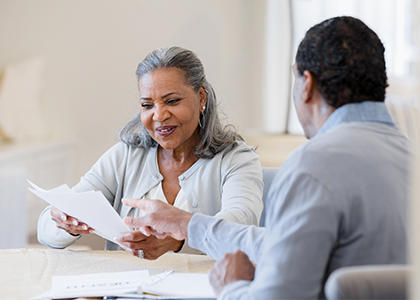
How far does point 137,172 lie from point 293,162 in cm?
99

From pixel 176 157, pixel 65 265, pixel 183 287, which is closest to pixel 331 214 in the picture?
pixel 183 287

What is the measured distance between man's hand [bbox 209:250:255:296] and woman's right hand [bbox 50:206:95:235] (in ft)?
1.93

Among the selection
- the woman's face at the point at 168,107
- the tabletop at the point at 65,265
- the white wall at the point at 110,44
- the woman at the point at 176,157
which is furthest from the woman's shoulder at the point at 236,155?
the white wall at the point at 110,44

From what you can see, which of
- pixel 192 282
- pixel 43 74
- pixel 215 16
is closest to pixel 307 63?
pixel 192 282

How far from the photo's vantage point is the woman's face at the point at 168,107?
1.46 metres

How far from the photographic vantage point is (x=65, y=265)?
1.13 m

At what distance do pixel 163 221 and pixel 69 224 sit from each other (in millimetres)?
395

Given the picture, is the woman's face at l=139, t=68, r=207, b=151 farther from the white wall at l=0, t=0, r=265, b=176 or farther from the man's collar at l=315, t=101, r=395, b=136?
the white wall at l=0, t=0, r=265, b=176

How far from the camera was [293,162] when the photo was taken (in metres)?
0.65

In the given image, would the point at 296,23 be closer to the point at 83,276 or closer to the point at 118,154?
the point at 118,154

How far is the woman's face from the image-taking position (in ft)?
4.79

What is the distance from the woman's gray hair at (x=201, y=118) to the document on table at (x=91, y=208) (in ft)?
1.60

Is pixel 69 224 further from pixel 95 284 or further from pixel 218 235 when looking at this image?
pixel 218 235

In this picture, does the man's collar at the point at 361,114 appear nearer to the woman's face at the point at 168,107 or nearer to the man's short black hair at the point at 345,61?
the man's short black hair at the point at 345,61
